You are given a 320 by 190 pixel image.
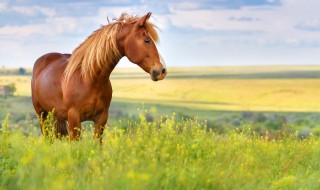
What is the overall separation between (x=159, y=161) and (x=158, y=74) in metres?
2.34

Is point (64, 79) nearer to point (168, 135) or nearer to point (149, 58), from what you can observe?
point (149, 58)

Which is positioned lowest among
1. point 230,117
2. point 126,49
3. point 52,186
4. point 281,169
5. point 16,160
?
point 230,117

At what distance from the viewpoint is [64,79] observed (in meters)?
11.8

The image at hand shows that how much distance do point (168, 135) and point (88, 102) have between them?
2101mm

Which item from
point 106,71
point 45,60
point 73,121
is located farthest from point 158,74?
point 45,60

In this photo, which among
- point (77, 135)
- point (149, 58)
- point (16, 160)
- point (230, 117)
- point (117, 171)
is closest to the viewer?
point (117, 171)

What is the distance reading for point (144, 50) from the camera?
1075 cm

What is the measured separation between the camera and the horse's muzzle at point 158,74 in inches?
414

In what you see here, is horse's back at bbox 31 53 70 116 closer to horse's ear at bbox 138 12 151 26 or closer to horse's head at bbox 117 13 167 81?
horse's head at bbox 117 13 167 81

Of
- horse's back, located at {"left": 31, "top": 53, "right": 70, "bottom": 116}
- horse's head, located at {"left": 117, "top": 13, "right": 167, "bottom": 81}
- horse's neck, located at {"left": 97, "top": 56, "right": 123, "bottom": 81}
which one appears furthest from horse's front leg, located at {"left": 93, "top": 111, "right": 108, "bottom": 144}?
horse's head, located at {"left": 117, "top": 13, "right": 167, "bottom": 81}

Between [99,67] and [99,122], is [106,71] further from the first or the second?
[99,122]

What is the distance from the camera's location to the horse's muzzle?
10.5m

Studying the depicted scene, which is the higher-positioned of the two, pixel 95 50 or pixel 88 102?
pixel 95 50

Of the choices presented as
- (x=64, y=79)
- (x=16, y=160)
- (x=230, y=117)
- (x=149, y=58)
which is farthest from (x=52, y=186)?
(x=230, y=117)
